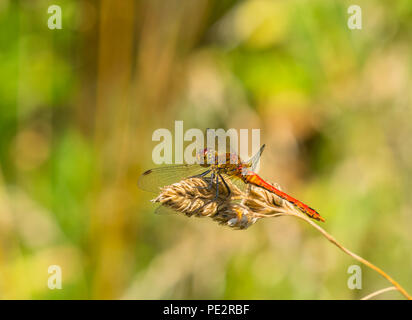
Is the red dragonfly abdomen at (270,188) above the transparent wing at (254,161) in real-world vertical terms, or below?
below

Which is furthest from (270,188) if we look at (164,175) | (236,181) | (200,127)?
(200,127)

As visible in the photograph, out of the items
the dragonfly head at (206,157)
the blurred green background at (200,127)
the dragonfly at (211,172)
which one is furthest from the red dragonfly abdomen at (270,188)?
the blurred green background at (200,127)

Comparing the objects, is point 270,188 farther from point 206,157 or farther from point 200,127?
point 200,127

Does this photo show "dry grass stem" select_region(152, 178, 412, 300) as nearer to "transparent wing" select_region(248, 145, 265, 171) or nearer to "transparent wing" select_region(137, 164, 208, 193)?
"transparent wing" select_region(137, 164, 208, 193)

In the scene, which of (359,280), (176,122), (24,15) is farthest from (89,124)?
(359,280)

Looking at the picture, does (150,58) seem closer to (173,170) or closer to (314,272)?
(173,170)

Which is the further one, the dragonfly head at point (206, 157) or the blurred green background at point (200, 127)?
the blurred green background at point (200, 127)

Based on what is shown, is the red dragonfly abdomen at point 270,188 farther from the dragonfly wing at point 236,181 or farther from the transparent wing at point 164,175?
the transparent wing at point 164,175
